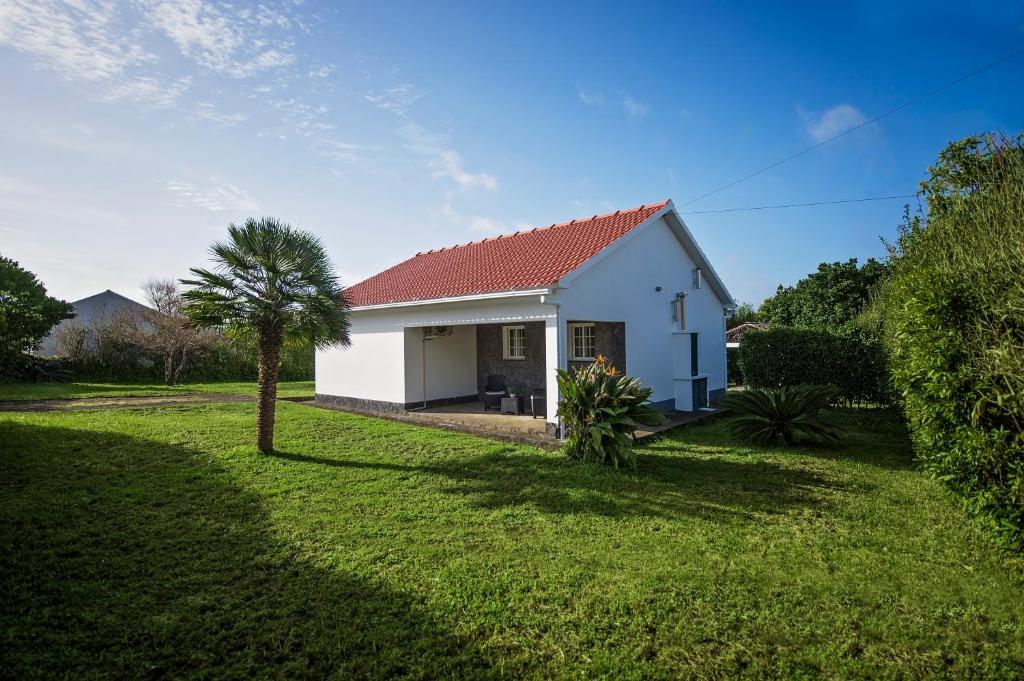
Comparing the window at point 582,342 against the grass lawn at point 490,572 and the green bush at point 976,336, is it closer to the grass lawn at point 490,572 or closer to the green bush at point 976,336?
the grass lawn at point 490,572

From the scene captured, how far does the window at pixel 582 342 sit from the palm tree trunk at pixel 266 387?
837cm

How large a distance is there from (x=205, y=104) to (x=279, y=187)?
2.16 metres

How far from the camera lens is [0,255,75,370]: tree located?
69.9ft

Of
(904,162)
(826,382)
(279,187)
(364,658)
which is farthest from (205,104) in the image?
(826,382)

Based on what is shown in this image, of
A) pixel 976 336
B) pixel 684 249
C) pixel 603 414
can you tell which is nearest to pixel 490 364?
pixel 684 249

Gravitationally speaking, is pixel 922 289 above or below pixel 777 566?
above

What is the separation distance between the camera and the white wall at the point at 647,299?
38.2 feet

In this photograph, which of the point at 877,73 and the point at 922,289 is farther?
the point at 877,73

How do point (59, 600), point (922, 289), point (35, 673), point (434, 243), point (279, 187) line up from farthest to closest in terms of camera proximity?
point (434, 243) → point (279, 187) → point (922, 289) → point (59, 600) → point (35, 673)

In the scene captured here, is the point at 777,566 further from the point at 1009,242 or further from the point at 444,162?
the point at 444,162

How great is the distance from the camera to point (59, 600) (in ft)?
13.4

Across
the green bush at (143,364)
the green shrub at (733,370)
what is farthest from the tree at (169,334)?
the green shrub at (733,370)

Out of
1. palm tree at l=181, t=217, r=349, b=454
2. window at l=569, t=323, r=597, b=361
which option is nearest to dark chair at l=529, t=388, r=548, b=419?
window at l=569, t=323, r=597, b=361

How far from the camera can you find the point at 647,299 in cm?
1382
